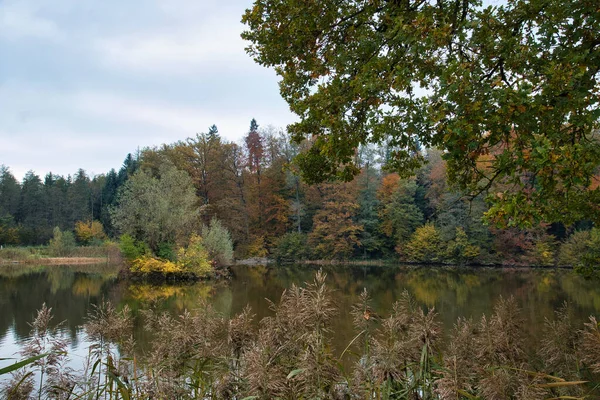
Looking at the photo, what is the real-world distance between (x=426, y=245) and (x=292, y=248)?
1169 cm

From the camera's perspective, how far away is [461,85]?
425 centimetres

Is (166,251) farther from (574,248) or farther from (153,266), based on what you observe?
(574,248)

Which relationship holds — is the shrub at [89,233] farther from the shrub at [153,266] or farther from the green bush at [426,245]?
the green bush at [426,245]

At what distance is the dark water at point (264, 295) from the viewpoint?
11655 millimetres

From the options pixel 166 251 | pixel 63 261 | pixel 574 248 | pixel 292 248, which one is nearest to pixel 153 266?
pixel 166 251

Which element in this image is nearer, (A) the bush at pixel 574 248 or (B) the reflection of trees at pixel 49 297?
(B) the reflection of trees at pixel 49 297

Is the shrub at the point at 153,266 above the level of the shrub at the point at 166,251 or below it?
below

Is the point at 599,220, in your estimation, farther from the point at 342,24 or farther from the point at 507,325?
the point at 342,24

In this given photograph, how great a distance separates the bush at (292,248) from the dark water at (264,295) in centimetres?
1386

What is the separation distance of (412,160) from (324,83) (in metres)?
1.89

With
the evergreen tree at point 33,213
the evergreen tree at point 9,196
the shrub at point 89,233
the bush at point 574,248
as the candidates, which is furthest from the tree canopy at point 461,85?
the evergreen tree at point 9,196

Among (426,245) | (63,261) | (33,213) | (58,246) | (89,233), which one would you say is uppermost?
(33,213)

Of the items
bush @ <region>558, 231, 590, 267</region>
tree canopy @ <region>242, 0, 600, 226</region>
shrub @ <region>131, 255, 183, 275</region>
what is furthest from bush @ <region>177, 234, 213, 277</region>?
bush @ <region>558, 231, 590, 267</region>

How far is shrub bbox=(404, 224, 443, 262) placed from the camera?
3428cm
